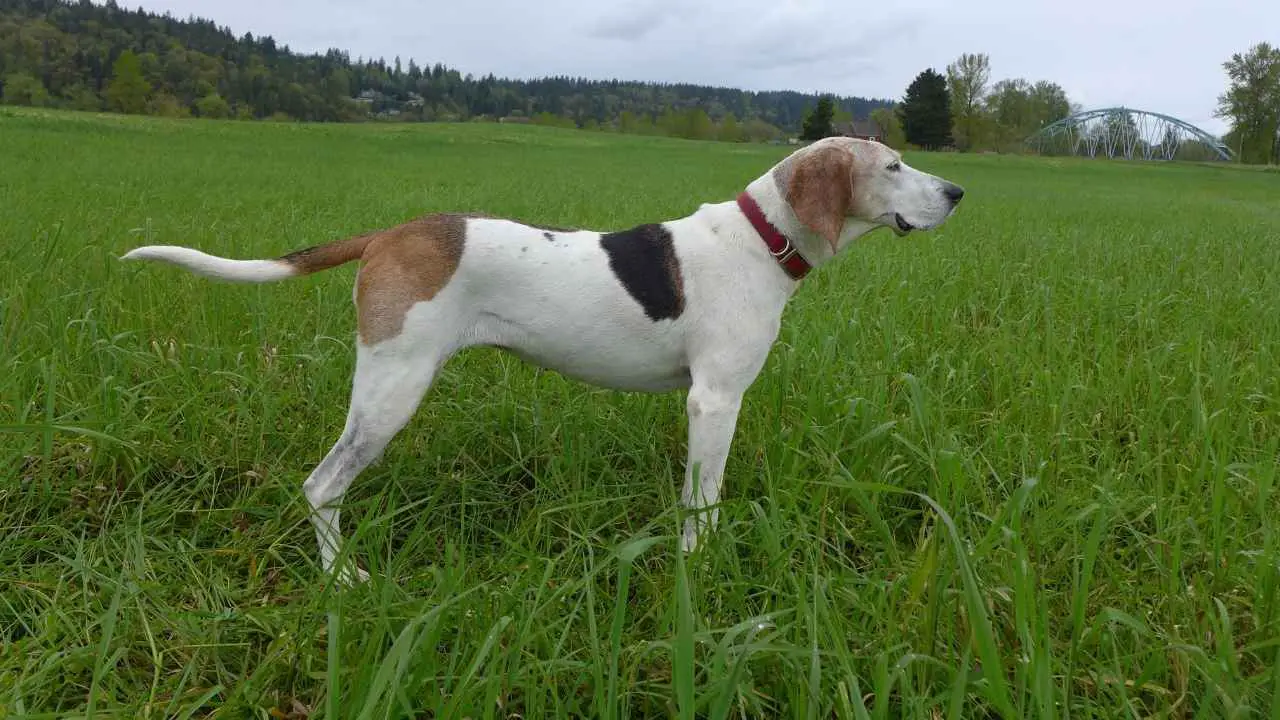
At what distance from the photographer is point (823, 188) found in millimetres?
2715

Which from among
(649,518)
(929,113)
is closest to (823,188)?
(649,518)

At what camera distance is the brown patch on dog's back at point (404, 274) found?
2.52 meters

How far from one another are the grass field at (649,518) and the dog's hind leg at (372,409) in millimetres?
166

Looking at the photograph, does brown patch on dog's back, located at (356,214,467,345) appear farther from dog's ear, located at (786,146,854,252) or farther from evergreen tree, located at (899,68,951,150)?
evergreen tree, located at (899,68,951,150)

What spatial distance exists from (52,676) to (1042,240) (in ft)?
28.8

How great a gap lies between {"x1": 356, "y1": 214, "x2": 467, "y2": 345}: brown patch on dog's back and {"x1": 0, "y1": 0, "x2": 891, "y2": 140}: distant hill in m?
78.9

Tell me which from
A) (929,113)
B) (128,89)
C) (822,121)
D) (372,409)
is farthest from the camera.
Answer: (128,89)

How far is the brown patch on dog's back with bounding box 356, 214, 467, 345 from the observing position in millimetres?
2520

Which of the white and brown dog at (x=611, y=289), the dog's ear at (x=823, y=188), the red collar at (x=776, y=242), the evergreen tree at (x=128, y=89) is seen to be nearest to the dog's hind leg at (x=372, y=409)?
the white and brown dog at (x=611, y=289)

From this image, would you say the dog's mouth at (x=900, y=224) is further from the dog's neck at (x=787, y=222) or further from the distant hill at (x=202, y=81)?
the distant hill at (x=202, y=81)

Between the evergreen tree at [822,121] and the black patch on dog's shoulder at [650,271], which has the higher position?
the evergreen tree at [822,121]

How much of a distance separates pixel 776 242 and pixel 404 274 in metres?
1.27

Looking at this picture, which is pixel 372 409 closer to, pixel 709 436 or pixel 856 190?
pixel 709 436

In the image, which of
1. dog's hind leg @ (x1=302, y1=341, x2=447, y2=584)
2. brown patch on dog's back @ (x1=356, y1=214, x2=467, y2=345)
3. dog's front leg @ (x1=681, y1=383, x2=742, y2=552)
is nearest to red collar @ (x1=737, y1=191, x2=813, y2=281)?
dog's front leg @ (x1=681, y1=383, x2=742, y2=552)
